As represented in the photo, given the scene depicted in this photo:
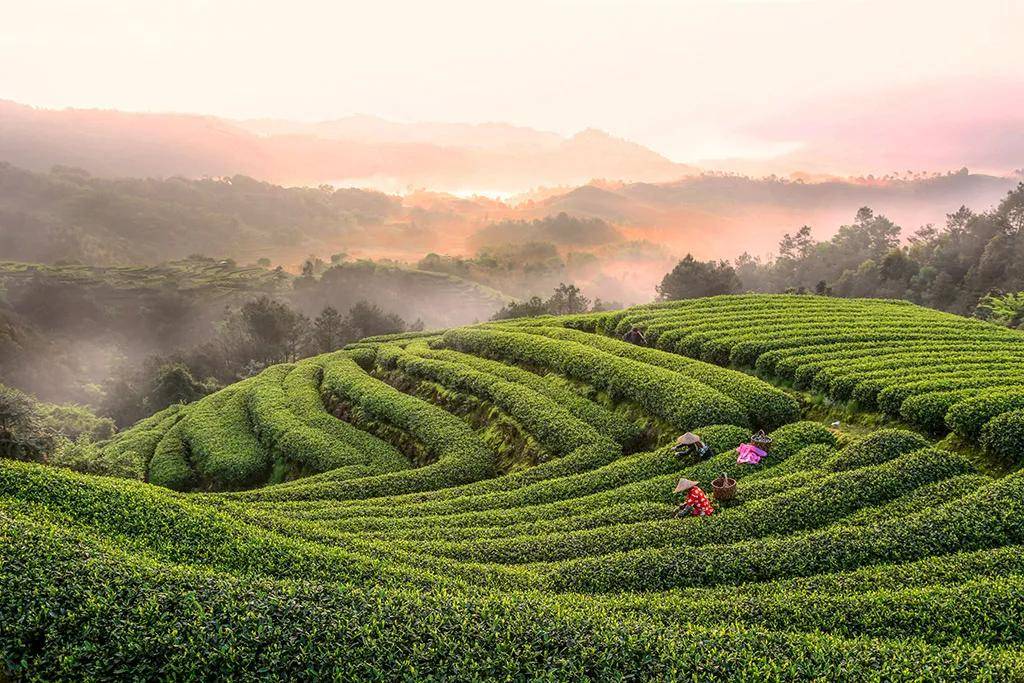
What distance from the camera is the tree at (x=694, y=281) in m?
65.2

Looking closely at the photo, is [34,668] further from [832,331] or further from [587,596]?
[832,331]

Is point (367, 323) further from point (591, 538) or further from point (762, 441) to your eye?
point (591, 538)

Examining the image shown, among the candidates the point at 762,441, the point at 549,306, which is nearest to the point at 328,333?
the point at 549,306

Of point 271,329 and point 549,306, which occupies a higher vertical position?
point 549,306

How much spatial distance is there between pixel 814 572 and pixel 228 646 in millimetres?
9090

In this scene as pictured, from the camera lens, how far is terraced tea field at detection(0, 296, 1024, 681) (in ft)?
25.4

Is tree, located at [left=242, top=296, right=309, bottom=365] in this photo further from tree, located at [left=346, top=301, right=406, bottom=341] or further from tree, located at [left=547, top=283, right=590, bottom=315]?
tree, located at [left=547, top=283, right=590, bottom=315]

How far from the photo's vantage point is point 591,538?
12602 millimetres

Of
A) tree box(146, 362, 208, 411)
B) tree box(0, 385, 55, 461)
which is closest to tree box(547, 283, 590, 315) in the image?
tree box(146, 362, 208, 411)

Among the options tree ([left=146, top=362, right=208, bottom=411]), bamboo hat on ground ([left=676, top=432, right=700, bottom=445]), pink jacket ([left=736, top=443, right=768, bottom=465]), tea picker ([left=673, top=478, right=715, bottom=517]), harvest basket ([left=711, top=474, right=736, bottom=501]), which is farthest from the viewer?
tree ([left=146, top=362, right=208, bottom=411])

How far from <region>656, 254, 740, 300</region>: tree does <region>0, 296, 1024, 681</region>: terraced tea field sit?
135ft

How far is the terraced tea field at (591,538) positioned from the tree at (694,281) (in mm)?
41005

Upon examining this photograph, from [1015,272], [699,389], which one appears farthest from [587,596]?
[1015,272]

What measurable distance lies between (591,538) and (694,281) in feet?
188
